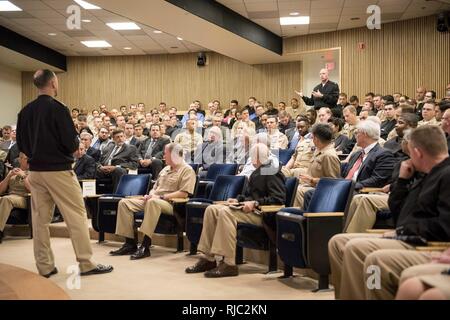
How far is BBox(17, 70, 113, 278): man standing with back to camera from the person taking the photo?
409 centimetres

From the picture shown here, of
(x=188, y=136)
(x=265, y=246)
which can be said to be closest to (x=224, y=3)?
(x=188, y=136)

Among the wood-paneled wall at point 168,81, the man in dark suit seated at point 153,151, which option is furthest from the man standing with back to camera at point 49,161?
the wood-paneled wall at point 168,81

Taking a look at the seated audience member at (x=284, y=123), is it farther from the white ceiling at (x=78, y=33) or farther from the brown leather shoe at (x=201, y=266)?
the brown leather shoe at (x=201, y=266)

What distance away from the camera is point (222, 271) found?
14.5ft

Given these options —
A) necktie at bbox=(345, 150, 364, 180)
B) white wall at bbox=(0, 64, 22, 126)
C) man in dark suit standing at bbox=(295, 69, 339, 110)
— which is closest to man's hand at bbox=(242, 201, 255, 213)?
necktie at bbox=(345, 150, 364, 180)

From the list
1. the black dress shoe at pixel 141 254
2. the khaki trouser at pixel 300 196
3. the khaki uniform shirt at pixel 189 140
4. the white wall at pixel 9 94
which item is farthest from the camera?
the white wall at pixel 9 94

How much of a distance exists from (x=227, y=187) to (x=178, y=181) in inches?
25.7

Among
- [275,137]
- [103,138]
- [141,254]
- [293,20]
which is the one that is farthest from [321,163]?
[293,20]

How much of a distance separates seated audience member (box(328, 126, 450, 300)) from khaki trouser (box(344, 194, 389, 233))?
38.3 inches

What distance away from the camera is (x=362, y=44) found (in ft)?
39.0

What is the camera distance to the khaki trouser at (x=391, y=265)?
2434 millimetres

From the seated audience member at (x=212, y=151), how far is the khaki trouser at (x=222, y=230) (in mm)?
2900

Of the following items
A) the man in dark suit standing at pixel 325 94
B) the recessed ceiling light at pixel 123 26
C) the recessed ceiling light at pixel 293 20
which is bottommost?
the man in dark suit standing at pixel 325 94

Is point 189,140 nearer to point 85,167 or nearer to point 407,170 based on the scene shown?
point 85,167
